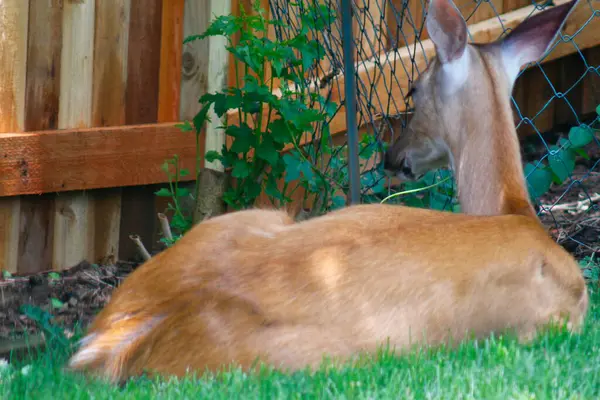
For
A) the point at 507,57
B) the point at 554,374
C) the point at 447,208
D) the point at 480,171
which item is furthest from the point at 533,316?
the point at 447,208

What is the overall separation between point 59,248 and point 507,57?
101 inches

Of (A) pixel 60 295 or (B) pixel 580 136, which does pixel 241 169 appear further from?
(B) pixel 580 136

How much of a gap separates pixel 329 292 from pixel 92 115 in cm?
279

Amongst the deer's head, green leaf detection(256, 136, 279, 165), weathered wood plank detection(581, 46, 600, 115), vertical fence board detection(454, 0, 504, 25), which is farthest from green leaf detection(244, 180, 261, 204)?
weathered wood plank detection(581, 46, 600, 115)

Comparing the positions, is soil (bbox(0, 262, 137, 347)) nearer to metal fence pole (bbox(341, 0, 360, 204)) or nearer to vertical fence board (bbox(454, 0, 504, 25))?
metal fence pole (bbox(341, 0, 360, 204))

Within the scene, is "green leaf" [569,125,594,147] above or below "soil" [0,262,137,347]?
above

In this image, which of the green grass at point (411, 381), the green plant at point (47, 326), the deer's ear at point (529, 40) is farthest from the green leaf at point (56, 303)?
the deer's ear at point (529, 40)

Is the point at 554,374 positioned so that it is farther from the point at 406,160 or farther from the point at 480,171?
the point at 406,160

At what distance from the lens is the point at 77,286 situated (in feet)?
16.2

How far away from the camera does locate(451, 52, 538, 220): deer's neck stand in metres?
3.87

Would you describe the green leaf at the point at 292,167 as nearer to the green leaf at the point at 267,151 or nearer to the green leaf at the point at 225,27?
the green leaf at the point at 267,151

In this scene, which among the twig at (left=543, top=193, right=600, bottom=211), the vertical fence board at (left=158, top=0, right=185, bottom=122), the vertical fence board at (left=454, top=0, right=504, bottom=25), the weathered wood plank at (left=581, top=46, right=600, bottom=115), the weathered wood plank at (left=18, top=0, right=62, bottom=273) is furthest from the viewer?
the weathered wood plank at (left=581, top=46, right=600, bottom=115)

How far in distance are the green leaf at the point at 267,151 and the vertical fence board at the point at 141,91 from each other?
0.92m

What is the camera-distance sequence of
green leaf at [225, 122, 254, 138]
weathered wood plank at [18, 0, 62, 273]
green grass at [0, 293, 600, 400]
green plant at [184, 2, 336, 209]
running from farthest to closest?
weathered wood plank at [18, 0, 62, 273]
green leaf at [225, 122, 254, 138]
green plant at [184, 2, 336, 209]
green grass at [0, 293, 600, 400]
